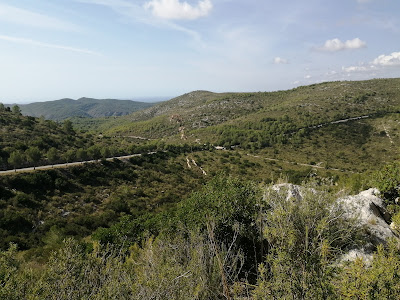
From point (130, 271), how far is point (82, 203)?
29.3m

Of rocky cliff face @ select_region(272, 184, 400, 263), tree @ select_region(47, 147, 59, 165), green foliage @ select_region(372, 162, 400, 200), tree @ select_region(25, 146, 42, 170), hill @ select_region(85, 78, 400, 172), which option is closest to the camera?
rocky cliff face @ select_region(272, 184, 400, 263)

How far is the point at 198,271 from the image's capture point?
9484 millimetres

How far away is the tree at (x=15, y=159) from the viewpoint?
132 feet

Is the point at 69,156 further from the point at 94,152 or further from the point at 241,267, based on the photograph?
the point at 241,267

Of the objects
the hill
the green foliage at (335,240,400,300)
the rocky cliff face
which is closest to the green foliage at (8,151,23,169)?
the rocky cliff face

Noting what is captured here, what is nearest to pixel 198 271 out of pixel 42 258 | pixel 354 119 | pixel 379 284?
pixel 379 284

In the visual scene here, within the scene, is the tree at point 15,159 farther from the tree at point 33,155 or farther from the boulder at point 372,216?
the boulder at point 372,216

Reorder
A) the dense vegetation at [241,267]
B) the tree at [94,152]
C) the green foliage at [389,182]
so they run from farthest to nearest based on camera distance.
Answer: the tree at [94,152] → the green foliage at [389,182] → the dense vegetation at [241,267]

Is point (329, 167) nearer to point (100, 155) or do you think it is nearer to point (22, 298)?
point (100, 155)

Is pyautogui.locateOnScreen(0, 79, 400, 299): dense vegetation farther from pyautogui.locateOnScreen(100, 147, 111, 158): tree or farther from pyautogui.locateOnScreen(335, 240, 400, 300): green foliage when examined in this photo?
pyautogui.locateOnScreen(100, 147, 111, 158): tree

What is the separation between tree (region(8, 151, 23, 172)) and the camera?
40.2 m

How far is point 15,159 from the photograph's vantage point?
1591 inches

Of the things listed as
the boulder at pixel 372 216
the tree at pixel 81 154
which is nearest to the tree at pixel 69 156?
the tree at pixel 81 154

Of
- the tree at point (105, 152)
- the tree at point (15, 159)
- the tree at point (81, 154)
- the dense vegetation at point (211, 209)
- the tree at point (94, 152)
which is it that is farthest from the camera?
the tree at point (105, 152)
